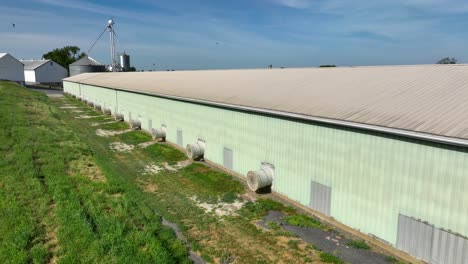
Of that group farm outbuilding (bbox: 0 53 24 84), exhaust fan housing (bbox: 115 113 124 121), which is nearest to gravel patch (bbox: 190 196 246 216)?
exhaust fan housing (bbox: 115 113 124 121)

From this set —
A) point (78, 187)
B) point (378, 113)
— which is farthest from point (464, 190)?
point (78, 187)

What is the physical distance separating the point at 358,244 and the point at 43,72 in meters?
119

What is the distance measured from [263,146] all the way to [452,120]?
8172mm

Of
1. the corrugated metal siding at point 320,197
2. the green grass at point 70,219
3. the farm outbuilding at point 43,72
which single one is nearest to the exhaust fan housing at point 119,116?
the green grass at point 70,219

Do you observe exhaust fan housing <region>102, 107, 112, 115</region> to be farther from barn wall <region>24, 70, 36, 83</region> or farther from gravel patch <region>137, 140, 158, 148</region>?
barn wall <region>24, 70, 36, 83</region>

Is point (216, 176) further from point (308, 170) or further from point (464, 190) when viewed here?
point (464, 190)

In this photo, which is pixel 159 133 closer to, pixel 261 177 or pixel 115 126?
pixel 115 126

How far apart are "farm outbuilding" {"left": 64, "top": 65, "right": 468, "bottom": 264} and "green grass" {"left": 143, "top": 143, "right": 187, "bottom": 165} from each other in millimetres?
1528

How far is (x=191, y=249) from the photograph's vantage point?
34.9ft

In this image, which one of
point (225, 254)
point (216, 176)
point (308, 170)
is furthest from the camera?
point (216, 176)

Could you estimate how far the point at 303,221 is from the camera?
1262 centimetres

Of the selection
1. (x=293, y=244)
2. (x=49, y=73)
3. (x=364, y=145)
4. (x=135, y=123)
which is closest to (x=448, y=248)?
(x=364, y=145)

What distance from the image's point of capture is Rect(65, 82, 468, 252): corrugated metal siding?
9.25 metres

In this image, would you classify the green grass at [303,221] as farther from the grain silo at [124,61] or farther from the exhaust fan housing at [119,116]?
the grain silo at [124,61]
